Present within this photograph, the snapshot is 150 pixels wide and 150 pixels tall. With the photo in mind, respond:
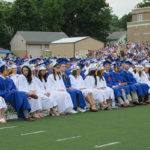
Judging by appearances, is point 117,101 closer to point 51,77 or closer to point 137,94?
point 137,94

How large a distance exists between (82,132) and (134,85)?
221 inches

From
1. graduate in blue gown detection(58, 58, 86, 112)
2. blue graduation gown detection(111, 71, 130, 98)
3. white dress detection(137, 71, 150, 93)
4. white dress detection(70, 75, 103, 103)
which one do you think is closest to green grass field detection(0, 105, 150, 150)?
graduate in blue gown detection(58, 58, 86, 112)

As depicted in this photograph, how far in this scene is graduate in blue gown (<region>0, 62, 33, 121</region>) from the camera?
812cm

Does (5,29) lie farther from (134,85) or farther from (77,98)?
(77,98)

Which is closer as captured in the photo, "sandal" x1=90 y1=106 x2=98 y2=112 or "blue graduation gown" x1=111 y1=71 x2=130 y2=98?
"sandal" x1=90 y1=106 x2=98 y2=112

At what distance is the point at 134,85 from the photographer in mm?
11781

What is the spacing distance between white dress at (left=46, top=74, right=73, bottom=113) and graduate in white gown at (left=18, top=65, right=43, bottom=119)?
562 mm

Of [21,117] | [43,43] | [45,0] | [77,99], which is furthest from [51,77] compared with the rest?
[45,0]

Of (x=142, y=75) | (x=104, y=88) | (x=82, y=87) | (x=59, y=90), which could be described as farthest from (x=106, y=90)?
(x=142, y=75)

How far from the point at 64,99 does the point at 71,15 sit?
59282mm

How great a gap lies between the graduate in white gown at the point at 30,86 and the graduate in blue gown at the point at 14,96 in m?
0.32

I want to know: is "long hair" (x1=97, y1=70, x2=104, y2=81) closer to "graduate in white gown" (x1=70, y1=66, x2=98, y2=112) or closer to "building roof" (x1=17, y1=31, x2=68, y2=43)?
"graduate in white gown" (x1=70, y1=66, x2=98, y2=112)

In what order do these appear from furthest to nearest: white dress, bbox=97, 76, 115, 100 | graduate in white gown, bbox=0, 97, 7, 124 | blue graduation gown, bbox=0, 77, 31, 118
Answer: white dress, bbox=97, 76, 115, 100
blue graduation gown, bbox=0, 77, 31, 118
graduate in white gown, bbox=0, 97, 7, 124

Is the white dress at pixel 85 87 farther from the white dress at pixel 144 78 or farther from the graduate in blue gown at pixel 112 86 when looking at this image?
the white dress at pixel 144 78
